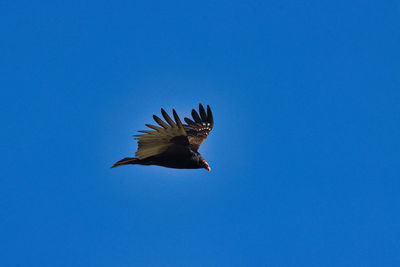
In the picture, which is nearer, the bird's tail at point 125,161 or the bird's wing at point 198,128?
the bird's tail at point 125,161

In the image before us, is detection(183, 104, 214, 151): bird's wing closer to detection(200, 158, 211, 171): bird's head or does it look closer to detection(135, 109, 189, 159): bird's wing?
detection(200, 158, 211, 171): bird's head

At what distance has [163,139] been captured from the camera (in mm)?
14406

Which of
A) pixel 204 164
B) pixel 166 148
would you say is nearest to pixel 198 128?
pixel 204 164

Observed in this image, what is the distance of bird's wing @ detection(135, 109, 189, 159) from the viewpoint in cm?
1377

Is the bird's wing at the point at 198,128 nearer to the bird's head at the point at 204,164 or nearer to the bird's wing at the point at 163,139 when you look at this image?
the bird's head at the point at 204,164

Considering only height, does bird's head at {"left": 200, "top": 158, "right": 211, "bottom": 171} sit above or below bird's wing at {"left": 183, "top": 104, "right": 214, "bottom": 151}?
below

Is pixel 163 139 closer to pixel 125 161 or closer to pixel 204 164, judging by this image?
pixel 125 161

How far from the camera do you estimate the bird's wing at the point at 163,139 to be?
13773 mm

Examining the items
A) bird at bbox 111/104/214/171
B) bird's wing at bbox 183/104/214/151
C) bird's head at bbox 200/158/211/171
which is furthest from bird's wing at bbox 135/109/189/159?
bird's wing at bbox 183/104/214/151

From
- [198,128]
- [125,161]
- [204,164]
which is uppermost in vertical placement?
[198,128]

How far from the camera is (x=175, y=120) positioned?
13.5 metres

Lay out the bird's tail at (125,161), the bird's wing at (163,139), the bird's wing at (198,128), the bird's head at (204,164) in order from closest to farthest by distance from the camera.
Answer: the bird's wing at (163,139), the bird's tail at (125,161), the bird's head at (204,164), the bird's wing at (198,128)

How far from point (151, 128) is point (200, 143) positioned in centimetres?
455

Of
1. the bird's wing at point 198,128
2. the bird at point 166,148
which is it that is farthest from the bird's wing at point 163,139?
the bird's wing at point 198,128
